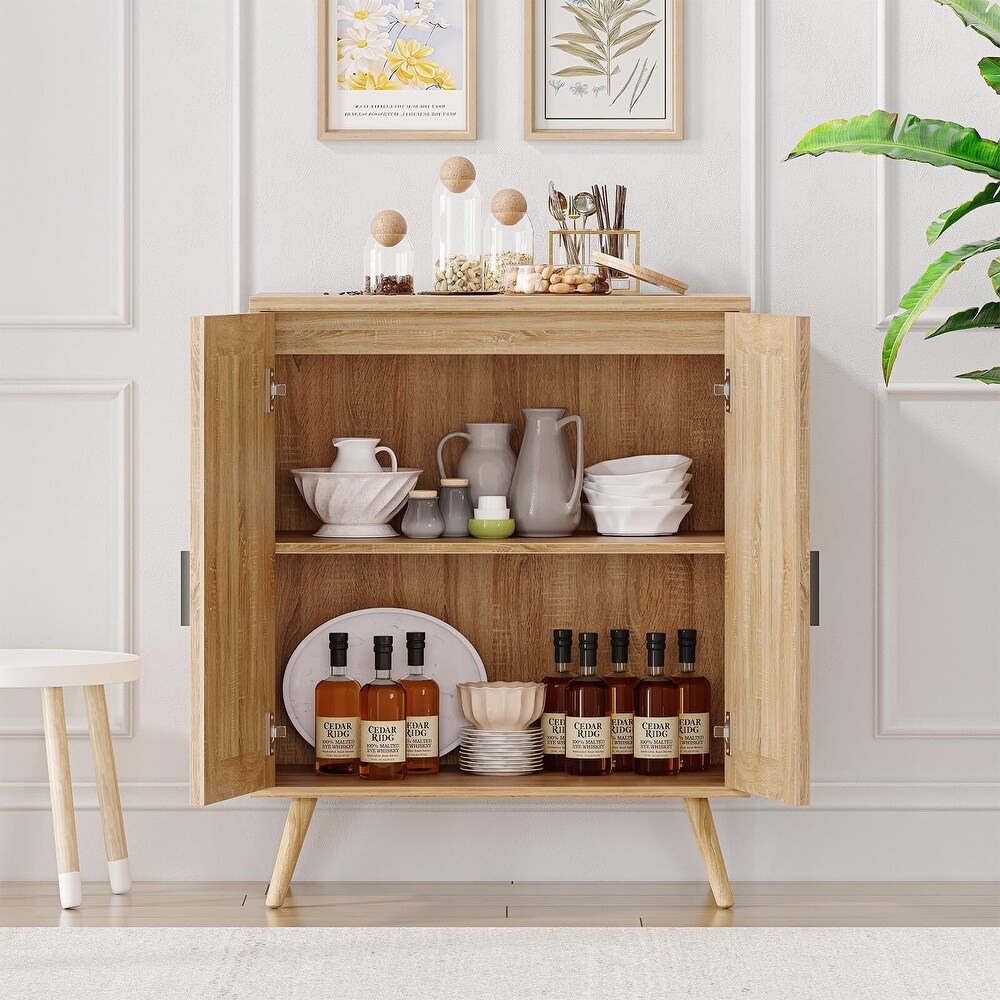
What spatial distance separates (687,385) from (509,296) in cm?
50

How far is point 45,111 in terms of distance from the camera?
256 centimetres

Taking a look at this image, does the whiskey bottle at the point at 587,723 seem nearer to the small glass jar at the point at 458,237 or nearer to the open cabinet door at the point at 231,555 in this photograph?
the open cabinet door at the point at 231,555

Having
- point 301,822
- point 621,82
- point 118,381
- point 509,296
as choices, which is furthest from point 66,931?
point 621,82

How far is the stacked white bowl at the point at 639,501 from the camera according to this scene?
2361 mm

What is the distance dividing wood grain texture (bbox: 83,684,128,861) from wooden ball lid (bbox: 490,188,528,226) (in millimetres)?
1218

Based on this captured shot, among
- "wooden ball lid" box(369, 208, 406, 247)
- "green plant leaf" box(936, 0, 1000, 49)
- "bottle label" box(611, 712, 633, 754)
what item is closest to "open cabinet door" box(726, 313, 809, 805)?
"bottle label" box(611, 712, 633, 754)

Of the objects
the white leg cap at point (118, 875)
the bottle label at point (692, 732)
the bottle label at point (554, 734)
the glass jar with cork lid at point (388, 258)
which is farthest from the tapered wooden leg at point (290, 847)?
the glass jar with cork lid at point (388, 258)

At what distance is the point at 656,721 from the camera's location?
2.37 m

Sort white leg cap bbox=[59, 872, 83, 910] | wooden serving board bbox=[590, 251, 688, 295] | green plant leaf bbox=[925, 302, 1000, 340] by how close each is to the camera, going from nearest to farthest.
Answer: green plant leaf bbox=[925, 302, 1000, 340] < wooden serving board bbox=[590, 251, 688, 295] < white leg cap bbox=[59, 872, 83, 910]

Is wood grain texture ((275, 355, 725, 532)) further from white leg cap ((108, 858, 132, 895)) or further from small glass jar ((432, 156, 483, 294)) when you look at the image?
white leg cap ((108, 858, 132, 895))

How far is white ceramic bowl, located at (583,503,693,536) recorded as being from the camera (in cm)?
236

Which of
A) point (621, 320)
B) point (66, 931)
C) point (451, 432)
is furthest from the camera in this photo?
point (451, 432)

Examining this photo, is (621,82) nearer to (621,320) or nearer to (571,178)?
(571,178)

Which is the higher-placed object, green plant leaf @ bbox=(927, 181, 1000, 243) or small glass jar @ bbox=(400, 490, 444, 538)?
green plant leaf @ bbox=(927, 181, 1000, 243)
